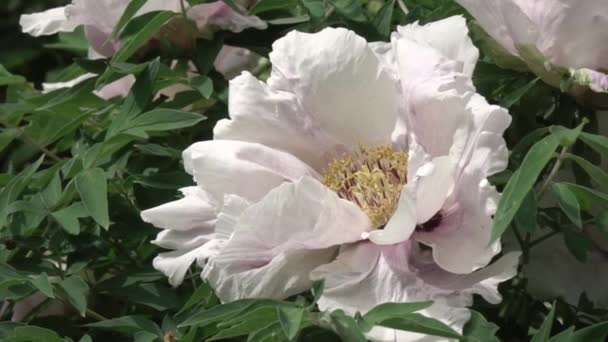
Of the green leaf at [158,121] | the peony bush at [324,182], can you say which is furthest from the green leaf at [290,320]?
the green leaf at [158,121]

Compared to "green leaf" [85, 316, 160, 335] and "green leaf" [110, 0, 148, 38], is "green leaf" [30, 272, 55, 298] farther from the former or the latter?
"green leaf" [110, 0, 148, 38]

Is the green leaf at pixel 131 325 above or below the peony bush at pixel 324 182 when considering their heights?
below

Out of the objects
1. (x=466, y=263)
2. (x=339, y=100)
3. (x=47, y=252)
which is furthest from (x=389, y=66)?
(x=47, y=252)

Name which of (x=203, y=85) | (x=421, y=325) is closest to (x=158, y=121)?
(x=203, y=85)

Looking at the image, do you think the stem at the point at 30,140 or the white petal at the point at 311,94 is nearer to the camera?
the white petal at the point at 311,94

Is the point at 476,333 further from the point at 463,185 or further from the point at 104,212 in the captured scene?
the point at 104,212

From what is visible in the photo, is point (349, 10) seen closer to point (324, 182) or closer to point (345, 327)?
point (324, 182)

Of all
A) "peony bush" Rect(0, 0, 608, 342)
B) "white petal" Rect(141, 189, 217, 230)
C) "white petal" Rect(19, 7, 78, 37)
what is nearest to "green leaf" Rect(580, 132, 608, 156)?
"peony bush" Rect(0, 0, 608, 342)

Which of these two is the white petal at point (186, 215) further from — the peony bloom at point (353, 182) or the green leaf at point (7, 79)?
the green leaf at point (7, 79)
